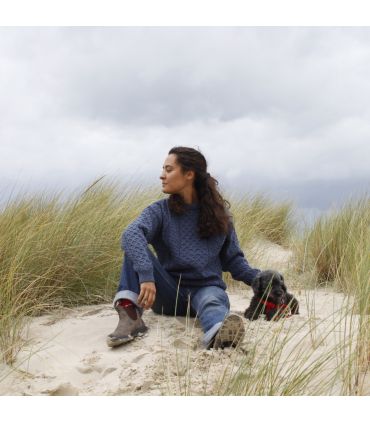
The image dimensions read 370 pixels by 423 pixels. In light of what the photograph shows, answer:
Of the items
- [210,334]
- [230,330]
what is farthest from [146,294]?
[230,330]

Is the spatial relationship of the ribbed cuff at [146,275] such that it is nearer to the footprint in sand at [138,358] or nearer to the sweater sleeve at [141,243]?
the sweater sleeve at [141,243]

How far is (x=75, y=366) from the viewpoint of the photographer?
306 centimetres

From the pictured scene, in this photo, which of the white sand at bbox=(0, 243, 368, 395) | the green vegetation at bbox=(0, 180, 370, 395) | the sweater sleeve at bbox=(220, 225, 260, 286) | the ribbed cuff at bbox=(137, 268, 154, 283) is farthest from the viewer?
the sweater sleeve at bbox=(220, 225, 260, 286)

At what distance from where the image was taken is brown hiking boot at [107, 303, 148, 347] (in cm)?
329

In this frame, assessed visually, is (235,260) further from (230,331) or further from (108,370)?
(108,370)

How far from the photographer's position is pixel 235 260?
3783 millimetres

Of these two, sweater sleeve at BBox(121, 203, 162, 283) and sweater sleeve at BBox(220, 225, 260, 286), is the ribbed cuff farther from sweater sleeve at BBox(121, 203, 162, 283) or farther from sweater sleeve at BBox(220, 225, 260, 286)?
sweater sleeve at BBox(220, 225, 260, 286)

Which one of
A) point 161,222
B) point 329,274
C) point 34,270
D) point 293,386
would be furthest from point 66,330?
point 329,274

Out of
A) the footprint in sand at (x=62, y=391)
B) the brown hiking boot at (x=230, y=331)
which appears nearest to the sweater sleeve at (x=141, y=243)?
the brown hiking boot at (x=230, y=331)

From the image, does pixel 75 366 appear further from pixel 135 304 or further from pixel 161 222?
pixel 161 222

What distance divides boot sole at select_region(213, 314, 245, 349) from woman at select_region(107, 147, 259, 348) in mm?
269

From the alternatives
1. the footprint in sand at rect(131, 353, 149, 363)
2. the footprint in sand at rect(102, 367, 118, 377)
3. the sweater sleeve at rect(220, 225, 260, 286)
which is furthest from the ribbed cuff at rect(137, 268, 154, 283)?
the sweater sleeve at rect(220, 225, 260, 286)

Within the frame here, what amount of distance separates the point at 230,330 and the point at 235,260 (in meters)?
0.82

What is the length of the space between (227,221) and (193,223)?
0.24 m
